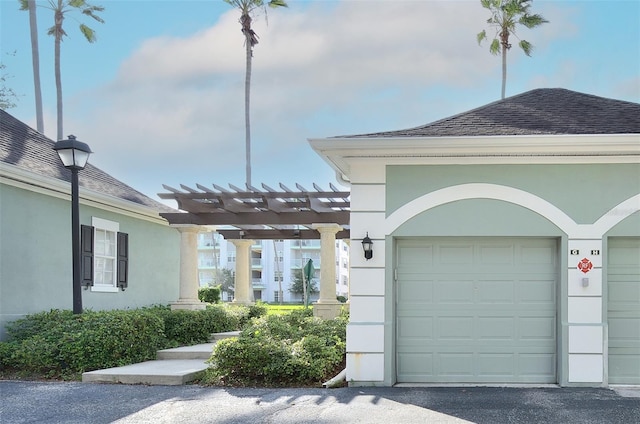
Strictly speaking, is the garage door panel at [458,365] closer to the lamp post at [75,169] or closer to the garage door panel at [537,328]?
the garage door panel at [537,328]

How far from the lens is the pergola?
15.2 metres

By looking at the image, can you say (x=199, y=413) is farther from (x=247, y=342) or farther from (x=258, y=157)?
(x=258, y=157)

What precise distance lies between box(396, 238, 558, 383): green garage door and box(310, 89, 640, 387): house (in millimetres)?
14

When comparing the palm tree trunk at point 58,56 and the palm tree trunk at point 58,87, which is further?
the palm tree trunk at point 58,56

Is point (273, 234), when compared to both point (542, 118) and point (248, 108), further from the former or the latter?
point (542, 118)

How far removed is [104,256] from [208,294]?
7177 mm

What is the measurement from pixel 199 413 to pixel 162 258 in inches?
422

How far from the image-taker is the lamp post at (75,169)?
37.1 feet

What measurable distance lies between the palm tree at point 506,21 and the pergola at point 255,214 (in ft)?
46.9

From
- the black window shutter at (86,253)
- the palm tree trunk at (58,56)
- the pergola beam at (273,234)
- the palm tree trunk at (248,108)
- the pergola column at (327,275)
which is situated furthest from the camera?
the palm tree trunk at (58,56)

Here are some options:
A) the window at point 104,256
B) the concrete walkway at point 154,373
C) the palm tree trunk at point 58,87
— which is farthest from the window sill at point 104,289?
the palm tree trunk at point 58,87

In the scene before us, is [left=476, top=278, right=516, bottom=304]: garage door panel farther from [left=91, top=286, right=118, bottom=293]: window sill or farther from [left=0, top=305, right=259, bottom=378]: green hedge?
[left=91, top=286, right=118, bottom=293]: window sill

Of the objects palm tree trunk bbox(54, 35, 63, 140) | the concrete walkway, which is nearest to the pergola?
the concrete walkway

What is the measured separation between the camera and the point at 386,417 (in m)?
7.46
